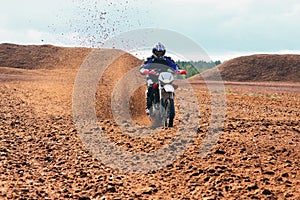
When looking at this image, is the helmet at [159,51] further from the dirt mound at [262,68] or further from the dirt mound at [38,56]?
the dirt mound at [262,68]

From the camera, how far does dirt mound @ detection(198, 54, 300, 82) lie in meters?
57.3

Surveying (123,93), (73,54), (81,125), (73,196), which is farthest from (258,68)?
(73,196)

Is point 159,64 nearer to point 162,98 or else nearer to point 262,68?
point 162,98

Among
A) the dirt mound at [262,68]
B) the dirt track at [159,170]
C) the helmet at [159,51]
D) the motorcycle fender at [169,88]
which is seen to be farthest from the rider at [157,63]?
the dirt mound at [262,68]

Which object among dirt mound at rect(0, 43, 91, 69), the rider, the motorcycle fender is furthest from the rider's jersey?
dirt mound at rect(0, 43, 91, 69)

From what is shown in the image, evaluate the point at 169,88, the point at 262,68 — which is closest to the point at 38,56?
the point at 262,68

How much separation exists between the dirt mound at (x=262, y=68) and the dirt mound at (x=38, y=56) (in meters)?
21.0

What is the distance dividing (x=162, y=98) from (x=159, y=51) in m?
1.05

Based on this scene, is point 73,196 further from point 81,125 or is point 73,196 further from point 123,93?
point 123,93

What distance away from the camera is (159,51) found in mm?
8945

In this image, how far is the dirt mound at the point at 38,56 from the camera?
4375cm

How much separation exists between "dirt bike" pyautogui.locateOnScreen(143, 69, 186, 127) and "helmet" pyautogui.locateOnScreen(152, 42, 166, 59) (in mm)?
339

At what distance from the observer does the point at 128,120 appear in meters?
9.90

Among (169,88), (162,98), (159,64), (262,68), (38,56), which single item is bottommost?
(162,98)
